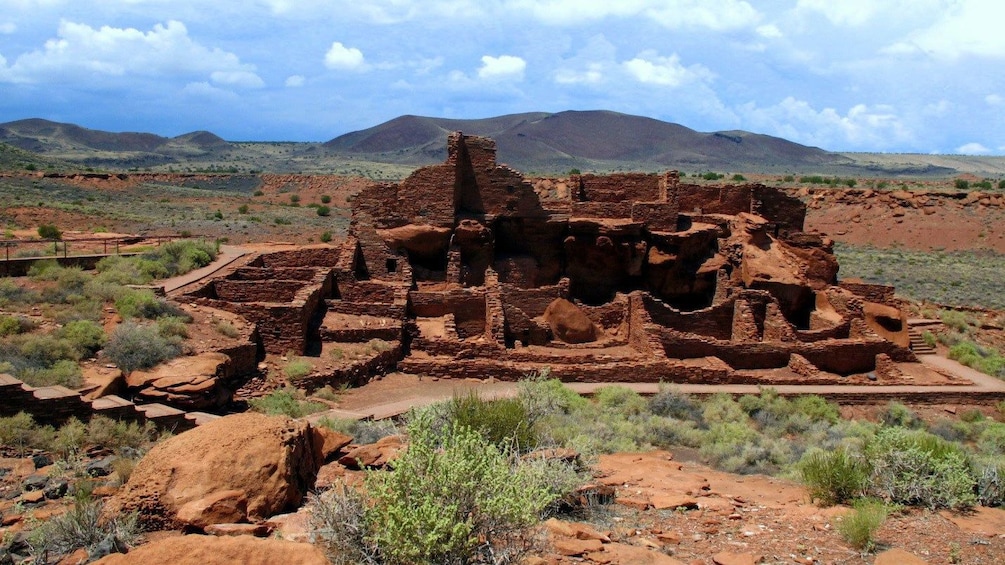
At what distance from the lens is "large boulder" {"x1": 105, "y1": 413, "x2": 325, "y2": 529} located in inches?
208

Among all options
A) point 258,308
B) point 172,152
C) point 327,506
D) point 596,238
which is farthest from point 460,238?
point 172,152

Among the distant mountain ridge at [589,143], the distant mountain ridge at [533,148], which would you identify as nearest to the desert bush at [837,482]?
the distant mountain ridge at [533,148]

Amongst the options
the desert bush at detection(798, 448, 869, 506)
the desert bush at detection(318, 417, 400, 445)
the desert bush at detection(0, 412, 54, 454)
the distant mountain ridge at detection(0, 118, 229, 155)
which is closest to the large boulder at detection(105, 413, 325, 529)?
the desert bush at detection(0, 412, 54, 454)

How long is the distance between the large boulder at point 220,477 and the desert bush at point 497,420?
2172 mm

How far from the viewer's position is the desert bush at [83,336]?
11.1m

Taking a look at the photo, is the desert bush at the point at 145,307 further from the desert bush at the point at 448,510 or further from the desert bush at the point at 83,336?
the desert bush at the point at 448,510

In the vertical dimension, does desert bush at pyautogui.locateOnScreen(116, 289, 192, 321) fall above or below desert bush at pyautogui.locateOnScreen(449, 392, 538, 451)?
above

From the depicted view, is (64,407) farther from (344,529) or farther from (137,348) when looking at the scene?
(344,529)

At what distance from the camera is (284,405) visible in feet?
37.7

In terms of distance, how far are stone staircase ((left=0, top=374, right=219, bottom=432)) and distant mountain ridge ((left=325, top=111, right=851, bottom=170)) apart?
102m

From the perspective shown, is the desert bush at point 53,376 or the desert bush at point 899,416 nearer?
the desert bush at point 53,376

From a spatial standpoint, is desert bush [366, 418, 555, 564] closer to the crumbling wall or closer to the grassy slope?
the crumbling wall

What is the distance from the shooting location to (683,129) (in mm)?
149875

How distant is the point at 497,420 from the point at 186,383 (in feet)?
17.6
